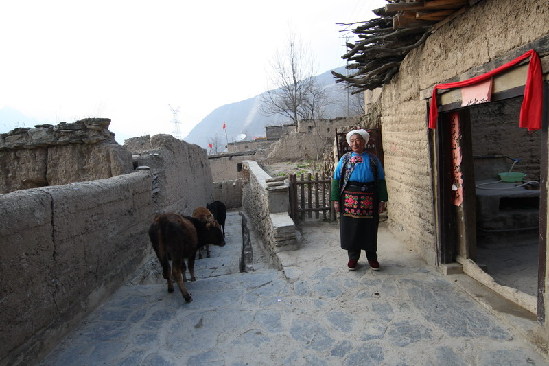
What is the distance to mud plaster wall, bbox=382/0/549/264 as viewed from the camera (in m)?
2.92

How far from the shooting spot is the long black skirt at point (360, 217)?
14.3 feet

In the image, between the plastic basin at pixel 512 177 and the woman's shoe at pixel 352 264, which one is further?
the plastic basin at pixel 512 177

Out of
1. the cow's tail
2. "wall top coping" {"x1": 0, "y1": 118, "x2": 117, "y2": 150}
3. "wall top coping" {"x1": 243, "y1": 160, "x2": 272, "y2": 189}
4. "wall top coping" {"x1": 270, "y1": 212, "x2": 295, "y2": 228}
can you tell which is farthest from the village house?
"wall top coping" {"x1": 0, "y1": 118, "x2": 117, "y2": 150}

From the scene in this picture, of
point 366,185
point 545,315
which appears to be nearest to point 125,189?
point 366,185

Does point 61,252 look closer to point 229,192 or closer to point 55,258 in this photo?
point 55,258

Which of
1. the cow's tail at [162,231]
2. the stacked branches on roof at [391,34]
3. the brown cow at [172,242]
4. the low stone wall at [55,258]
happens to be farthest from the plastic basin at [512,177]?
the low stone wall at [55,258]

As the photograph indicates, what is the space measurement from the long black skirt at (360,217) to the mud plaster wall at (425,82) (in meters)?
0.84

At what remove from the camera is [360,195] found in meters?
4.34

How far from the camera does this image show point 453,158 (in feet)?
14.3

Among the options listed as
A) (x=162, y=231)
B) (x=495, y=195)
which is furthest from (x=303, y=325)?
(x=495, y=195)

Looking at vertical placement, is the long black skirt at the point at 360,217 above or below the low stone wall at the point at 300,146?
below

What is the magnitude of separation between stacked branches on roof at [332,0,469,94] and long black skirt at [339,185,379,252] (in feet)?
6.58

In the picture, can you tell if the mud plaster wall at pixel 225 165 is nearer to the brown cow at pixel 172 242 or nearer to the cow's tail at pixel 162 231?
the brown cow at pixel 172 242

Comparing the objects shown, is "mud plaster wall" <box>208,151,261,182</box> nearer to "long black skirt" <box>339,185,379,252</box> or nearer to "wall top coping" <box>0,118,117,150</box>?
"wall top coping" <box>0,118,117,150</box>
